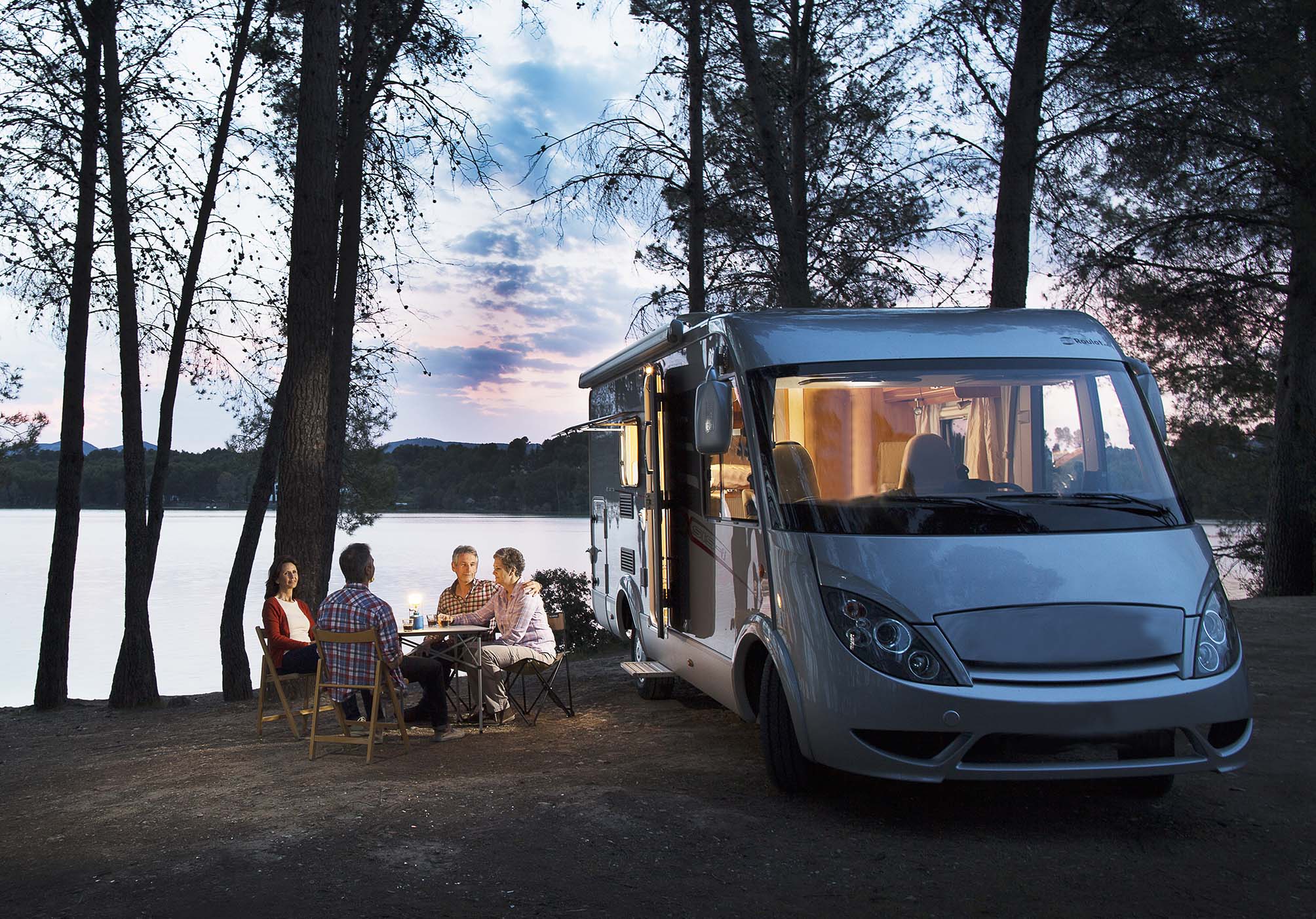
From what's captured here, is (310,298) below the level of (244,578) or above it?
above

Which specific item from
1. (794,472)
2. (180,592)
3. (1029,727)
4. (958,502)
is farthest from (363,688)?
(180,592)

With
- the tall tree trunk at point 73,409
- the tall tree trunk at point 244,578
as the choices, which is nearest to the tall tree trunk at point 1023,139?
the tall tree trunk at point 244,578

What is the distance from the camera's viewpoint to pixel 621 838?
16.2ft

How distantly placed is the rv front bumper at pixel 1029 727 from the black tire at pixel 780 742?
0.44 m

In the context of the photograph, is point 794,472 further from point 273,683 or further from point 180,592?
point 180,592

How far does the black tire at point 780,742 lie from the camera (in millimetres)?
5410

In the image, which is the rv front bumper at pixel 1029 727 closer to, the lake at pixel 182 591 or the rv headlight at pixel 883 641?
the rv headlight at pixel 883 641

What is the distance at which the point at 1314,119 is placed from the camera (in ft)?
43.3

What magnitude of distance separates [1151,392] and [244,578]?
12.0 m

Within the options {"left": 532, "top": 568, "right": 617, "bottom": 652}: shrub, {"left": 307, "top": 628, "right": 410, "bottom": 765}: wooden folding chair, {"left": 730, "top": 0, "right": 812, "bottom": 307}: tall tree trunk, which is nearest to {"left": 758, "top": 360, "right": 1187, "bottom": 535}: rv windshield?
{"left": 307, "top": 628, "right": 410, "bottom": 765}: wooden folding chair

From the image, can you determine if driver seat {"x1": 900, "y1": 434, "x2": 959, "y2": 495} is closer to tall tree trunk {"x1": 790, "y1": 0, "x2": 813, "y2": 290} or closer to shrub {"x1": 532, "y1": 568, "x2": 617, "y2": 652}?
tall tree trunk {"x1": 790, "y1": 0, "x2": 813, "y2": 290}

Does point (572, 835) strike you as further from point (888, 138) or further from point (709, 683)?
point (888, 138)

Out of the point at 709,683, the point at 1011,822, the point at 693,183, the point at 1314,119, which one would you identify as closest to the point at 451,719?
the point at 709,683

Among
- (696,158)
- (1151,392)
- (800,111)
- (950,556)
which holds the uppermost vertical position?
(800,111)
